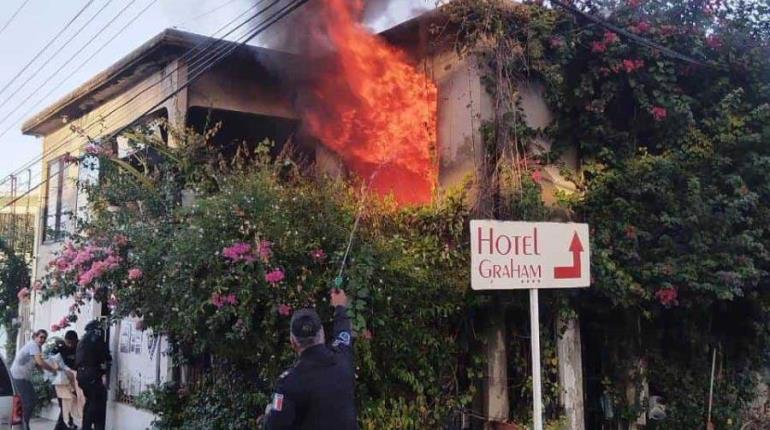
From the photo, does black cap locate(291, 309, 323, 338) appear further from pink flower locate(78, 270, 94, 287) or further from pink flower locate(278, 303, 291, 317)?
pink flower locate(78, 270, 94, 287)

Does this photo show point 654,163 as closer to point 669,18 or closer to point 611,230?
point 611,230

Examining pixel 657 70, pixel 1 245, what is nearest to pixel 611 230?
pixel 657 70

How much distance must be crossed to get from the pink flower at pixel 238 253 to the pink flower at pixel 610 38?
517 centimetres

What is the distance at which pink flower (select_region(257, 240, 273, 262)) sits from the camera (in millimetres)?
6490

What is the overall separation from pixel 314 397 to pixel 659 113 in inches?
247

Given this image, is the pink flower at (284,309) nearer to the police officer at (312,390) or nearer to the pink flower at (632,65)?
the police officer at (312,390)

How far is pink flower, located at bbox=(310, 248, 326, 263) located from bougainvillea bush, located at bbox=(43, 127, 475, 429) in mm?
17

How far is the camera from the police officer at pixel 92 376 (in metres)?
10.3

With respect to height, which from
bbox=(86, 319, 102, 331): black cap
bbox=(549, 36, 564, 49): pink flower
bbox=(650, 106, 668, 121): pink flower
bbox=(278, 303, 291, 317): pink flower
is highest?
bbox=(549, 36, 564, 49): pink flower

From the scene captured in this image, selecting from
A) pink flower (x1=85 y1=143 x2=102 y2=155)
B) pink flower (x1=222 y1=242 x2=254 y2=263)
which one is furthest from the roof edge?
pink flower (x1=222 y1=242 x2=254 y2=263)

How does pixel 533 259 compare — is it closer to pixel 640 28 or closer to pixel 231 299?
pixel 231 299

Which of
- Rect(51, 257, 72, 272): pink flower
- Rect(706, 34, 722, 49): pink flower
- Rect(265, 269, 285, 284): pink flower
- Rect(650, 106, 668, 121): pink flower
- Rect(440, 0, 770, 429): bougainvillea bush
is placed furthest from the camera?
Rect(706, 34, 722, 49): pink flower

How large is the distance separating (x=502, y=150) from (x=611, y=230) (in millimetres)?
1623

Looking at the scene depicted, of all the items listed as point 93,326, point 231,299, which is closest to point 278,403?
point 231,299
